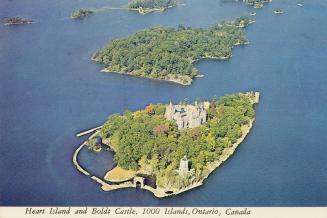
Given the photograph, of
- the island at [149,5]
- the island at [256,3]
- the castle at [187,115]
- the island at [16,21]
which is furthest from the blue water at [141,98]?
the island at [256,3]

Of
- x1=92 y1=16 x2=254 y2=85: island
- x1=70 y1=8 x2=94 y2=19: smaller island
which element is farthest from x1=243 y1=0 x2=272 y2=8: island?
x1=70 y1=8 x2=94 y2=19: smaller island

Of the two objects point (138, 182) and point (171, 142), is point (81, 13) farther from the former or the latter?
point (138, 182)

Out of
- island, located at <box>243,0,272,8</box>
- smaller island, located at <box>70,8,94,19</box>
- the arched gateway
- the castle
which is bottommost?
island, located at <box>243,0,272,8</box>

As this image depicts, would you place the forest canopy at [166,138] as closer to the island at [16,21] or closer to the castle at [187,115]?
the castle at [187,115]

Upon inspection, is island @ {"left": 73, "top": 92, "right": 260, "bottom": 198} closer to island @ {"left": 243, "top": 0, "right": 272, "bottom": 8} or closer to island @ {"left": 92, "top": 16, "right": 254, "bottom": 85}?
island @ {"left": 92, "top": 16, "right": 254, "bottom": 85}

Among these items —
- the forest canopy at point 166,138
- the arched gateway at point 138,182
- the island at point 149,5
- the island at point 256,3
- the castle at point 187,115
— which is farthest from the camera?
the island at point 256,3

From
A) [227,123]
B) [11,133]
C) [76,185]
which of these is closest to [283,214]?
[76,185]

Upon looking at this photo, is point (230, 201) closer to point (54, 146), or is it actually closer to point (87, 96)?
point (54, 146)
